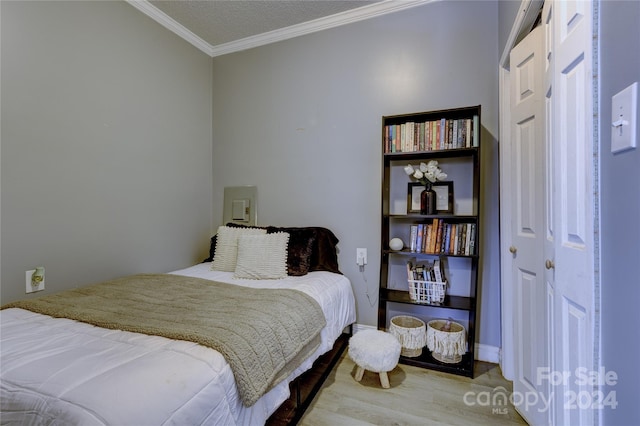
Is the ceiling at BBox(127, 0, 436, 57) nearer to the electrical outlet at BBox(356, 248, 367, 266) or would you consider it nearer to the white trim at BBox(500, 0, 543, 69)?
the white trim at BBox(500, 0, 543, 69)

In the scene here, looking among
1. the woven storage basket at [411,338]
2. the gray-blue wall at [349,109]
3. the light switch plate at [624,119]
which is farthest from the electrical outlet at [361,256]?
the light switch plate at [624,119]

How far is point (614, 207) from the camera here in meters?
0.65

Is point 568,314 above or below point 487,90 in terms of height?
below

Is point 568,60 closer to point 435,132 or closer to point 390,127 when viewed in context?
point 435,132

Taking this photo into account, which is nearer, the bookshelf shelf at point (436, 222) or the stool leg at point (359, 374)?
the stool leg at point (359, 374)

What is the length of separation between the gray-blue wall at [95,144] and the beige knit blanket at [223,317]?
40cm

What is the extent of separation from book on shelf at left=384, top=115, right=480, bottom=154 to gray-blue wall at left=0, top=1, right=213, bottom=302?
6.39ft

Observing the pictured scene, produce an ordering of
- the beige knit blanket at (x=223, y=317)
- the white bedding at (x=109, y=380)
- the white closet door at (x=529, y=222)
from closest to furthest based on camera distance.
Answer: the white bedding at (x=109, y=380)
the beige knit blanket at (x=223, y=317)
the white closet door at (x=529, y=222)

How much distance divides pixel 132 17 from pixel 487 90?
2.80m

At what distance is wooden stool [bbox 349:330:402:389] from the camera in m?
1.71

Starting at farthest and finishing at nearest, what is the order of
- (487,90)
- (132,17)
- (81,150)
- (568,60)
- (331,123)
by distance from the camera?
(331,123), (132,17), (487,90), (81,150), (568,60)

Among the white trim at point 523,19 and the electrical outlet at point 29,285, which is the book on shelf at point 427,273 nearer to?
the white trim at point 523,19

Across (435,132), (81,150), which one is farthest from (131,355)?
(435,132)

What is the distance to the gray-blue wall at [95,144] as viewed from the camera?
1.64 metres
